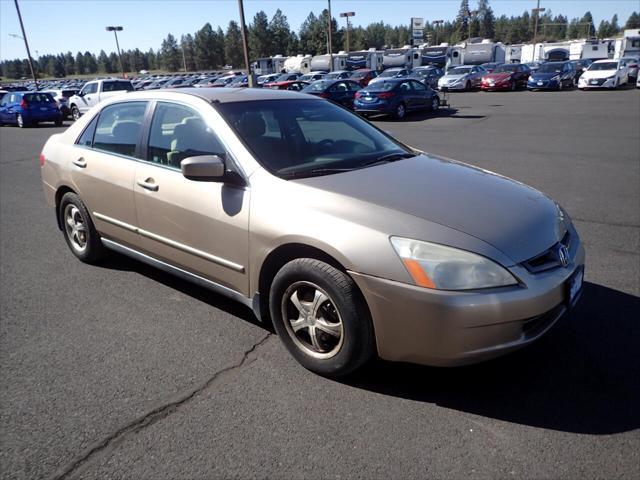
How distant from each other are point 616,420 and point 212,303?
110 inches

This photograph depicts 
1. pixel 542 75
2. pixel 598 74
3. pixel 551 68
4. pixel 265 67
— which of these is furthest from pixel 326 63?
pixel 598 74

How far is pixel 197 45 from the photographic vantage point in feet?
415

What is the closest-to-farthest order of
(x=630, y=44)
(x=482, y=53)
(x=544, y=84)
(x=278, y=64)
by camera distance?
(x=544, y=84), (x=630, y=44), (x=482, y=53), (x=278, y=64)

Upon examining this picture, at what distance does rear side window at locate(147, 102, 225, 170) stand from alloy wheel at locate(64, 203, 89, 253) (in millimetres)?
1382

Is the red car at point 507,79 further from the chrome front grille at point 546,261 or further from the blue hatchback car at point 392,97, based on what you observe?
the chrome front grille at point 546,261

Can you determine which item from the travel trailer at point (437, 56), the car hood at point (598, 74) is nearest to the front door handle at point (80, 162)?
the car hood at point (598, 74)

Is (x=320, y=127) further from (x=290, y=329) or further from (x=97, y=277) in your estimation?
(x=97, y=277)

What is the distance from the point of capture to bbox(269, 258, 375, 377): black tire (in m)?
2.64

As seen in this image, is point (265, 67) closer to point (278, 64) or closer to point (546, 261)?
point (278, 64)

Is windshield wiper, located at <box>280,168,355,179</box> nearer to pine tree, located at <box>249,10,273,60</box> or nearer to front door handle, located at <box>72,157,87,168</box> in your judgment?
front door handle, located at <box>72,157,87,168</box>

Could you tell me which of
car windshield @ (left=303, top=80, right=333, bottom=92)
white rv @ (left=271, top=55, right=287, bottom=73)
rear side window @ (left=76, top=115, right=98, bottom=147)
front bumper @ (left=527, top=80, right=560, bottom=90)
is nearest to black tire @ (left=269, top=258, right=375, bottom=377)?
rear side window @ (left=76, top=115, right=98, bottom=147)

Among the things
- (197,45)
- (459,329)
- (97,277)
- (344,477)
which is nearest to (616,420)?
(459,329)

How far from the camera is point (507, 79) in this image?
31.1 metres

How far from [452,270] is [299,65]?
55.8 m
